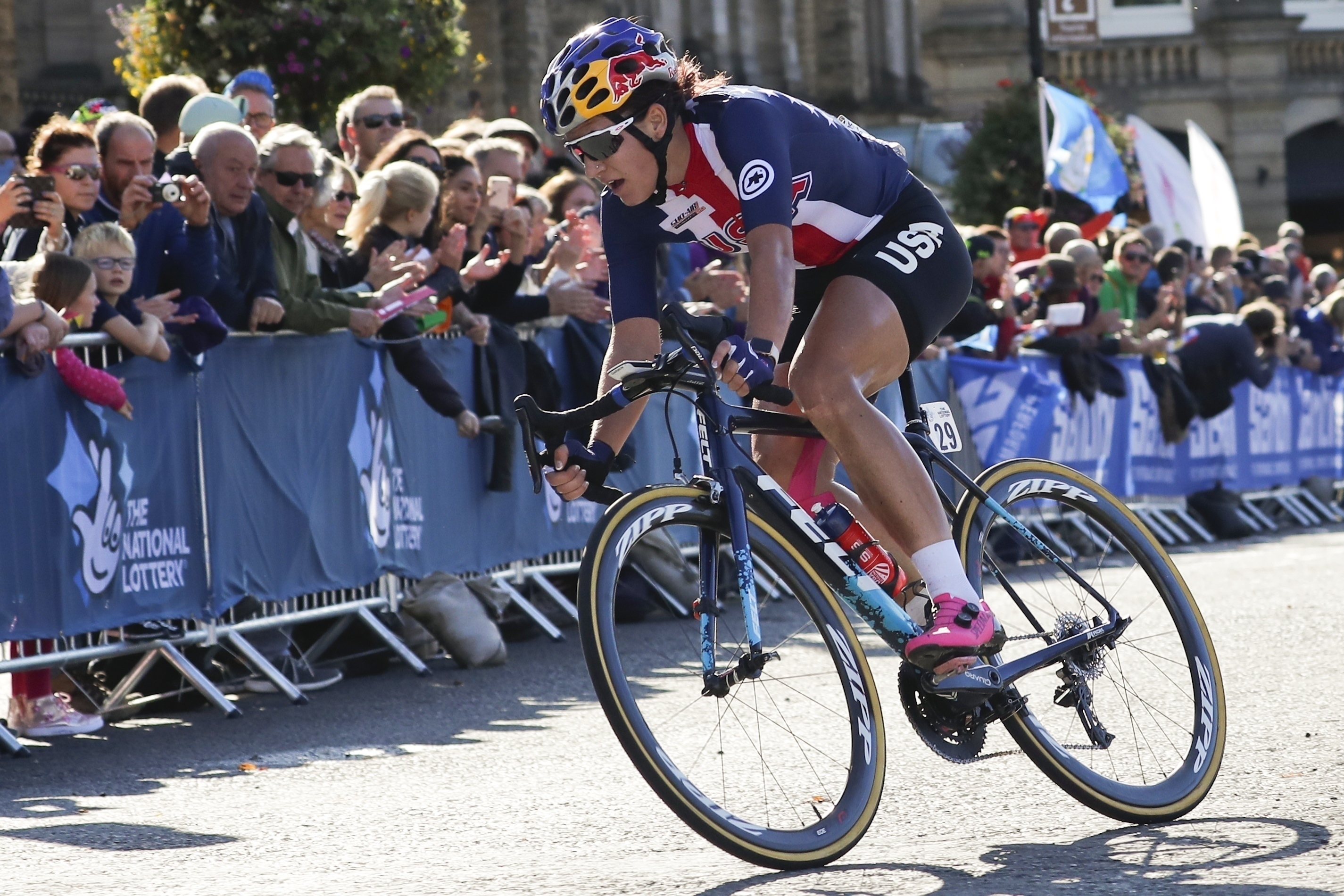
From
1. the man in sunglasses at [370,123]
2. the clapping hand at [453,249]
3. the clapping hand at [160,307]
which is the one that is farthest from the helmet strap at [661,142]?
the man in sunglasses at [370,123]

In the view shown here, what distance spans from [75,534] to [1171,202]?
17706 millimetres

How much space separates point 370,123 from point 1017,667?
7201mm

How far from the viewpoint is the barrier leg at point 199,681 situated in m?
8.13

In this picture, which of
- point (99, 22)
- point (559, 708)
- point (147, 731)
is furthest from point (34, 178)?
point (99, 22)

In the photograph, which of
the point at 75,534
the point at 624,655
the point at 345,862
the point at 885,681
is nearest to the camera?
the point at 624,655

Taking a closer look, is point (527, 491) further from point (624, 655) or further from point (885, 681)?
point (624, 655)

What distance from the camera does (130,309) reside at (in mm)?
8086

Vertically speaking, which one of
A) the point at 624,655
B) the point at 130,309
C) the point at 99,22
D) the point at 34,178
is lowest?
the point at 624,655

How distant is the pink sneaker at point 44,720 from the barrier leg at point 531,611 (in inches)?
111

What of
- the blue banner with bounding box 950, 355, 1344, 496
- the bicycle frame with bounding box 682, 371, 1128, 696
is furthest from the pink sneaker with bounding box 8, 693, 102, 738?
the blue banner with bounding box 950, 355, 1344, 496

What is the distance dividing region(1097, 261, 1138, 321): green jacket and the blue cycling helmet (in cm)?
1228

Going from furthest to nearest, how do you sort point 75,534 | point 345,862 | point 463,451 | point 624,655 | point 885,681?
point 463,451, point 885,681, point 75,534, point 345,862, point 624,655

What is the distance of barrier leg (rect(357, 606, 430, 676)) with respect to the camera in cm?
934

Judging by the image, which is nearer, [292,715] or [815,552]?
[815,552]
